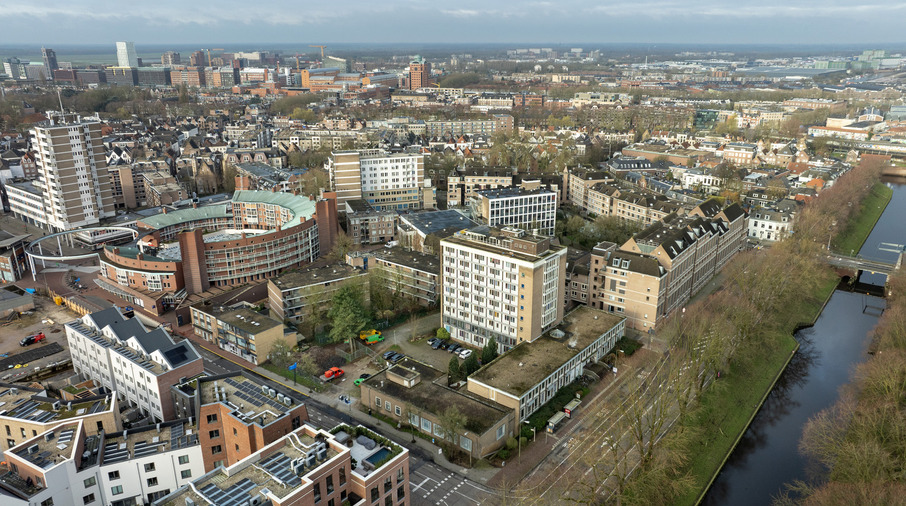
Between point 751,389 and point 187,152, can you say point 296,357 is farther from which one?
point 187,152

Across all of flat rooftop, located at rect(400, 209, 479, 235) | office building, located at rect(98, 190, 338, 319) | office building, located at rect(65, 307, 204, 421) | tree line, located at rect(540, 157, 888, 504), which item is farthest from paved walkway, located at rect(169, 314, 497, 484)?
flat rooftop, located at rect(400, 209, 479, 235)

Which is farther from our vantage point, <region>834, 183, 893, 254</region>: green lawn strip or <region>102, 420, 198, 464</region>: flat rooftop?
<region>834, 183, 893, 254</region>: green lawn strip

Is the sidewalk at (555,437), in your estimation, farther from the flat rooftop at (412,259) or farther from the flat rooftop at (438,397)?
the flat rooftop at (412,259)

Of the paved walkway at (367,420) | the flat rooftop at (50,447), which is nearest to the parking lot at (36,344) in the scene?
the paved walkway at (367,420)

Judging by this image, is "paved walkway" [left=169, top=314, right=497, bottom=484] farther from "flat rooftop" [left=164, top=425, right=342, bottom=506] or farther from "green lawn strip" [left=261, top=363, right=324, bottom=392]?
"flat rooftop" [left=164, top=425, right=342, bottom=506]

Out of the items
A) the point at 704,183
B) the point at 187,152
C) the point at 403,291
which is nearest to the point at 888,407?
the point at 403,291

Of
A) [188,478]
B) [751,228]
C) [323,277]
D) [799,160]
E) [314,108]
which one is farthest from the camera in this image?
[314,108]
